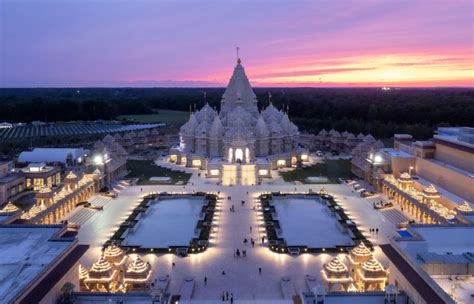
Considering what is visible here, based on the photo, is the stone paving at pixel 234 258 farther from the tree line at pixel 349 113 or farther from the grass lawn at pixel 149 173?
the tree line at pixel 349 113

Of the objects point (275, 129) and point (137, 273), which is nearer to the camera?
point (137, 273)

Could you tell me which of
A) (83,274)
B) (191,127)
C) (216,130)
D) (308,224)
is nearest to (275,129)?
(216,130)

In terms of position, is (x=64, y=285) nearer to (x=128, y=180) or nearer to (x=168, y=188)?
(x=168, y=188)

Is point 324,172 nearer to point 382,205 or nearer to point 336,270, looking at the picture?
point 382,205

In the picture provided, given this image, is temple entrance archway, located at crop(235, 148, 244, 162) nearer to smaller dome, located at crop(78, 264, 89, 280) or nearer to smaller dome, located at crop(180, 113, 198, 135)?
smaller dome, located at crop(180, 113, 198, 135)

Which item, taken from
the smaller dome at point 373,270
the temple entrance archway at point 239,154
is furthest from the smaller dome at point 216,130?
the smaller dome at point 373,270

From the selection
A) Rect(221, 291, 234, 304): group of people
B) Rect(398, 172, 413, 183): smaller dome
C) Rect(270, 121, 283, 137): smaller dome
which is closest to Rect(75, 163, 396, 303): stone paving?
Rect(221, 291, 234, 304): group of people
